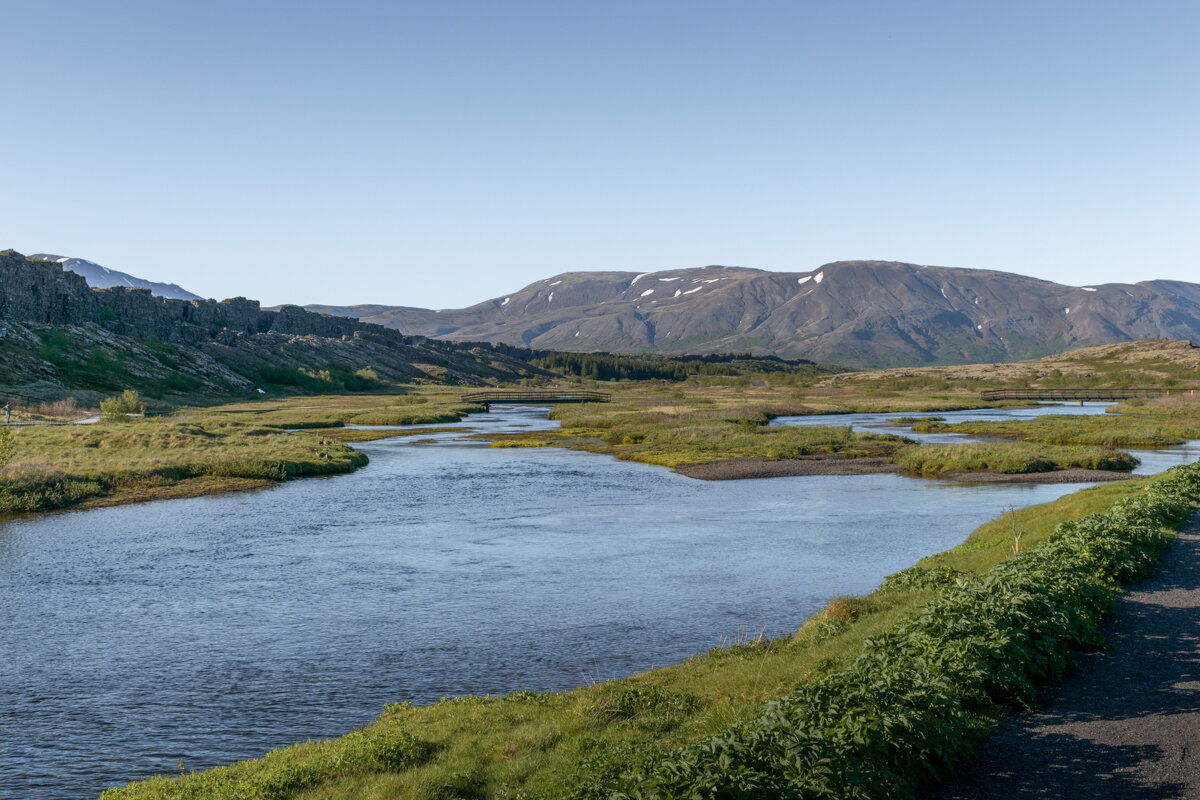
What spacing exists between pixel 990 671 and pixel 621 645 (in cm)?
1153

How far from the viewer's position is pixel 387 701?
2020cm

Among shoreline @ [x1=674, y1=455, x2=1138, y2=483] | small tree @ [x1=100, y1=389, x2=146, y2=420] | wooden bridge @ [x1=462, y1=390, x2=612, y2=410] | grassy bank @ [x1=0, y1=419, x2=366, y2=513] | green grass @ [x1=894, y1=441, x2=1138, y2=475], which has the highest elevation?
small tree @ [x1=100, y1=389, x2=146, y2=420]

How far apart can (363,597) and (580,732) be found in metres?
15.8

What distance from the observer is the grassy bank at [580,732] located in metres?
12.6

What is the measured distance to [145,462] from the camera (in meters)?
59.6

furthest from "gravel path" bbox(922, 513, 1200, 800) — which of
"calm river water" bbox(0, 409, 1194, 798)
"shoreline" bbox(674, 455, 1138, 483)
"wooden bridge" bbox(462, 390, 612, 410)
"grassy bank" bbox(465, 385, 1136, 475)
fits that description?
"wooden bridge" bbox(462, 390, 612, 410)

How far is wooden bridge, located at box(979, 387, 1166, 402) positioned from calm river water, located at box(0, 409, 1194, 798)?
447 ft

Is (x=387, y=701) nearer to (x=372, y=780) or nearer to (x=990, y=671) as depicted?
(x=372, y=780)

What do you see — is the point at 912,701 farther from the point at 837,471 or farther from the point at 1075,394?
the point at 1075,394

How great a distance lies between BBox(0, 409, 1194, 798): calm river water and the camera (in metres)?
19.5

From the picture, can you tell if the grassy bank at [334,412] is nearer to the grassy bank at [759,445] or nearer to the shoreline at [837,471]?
the grassy bank at [759,445]

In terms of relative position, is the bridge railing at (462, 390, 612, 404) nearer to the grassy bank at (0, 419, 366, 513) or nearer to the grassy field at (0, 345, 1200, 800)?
the grassy field at (0, 345, 1200, 800)

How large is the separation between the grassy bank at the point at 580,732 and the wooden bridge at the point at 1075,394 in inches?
6534

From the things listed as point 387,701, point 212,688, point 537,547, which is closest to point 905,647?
point 387,701
